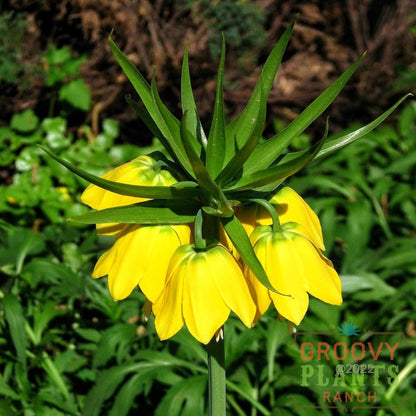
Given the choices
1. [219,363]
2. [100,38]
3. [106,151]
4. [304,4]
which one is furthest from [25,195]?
[304,4]

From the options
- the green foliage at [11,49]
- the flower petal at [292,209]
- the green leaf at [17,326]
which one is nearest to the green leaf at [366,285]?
the green leaf at [17,326]

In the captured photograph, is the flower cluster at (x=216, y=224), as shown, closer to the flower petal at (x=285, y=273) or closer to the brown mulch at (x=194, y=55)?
the flower petal at (x=285, y=273)

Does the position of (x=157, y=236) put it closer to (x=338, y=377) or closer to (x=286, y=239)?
(x=286, y=239)

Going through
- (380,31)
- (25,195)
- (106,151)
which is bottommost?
(25,195)

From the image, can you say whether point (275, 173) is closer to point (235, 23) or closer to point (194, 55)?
point (194, 55)

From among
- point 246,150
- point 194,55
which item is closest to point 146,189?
point 246,150

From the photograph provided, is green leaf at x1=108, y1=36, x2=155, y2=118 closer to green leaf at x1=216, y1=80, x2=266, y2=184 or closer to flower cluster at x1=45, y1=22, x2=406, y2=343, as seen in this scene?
flower cluster at x1=45, y1=22, x2=406, y2=343
